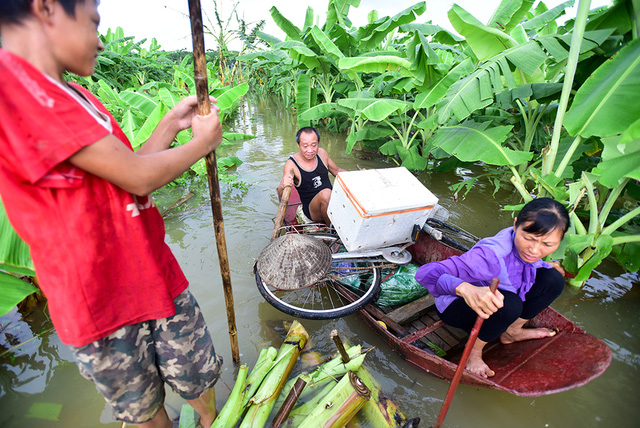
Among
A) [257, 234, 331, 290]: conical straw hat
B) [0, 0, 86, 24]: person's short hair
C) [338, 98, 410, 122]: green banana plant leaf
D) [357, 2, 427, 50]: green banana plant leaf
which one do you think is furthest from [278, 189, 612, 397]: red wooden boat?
[357, 2, 427, 50]: green banana plant leaf

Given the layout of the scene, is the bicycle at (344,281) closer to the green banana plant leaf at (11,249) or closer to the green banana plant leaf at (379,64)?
the green banana plant leaf at (11,249)

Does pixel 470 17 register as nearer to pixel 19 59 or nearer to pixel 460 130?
pixel 460 130

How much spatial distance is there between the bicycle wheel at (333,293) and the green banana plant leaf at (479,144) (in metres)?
1.73

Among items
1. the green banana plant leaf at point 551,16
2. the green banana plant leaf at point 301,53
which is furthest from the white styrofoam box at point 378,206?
the green banana plant leaf at point 301,53

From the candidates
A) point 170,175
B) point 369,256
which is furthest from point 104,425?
point 369,256

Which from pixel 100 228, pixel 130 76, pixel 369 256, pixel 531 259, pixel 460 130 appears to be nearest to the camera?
pixel 100 228

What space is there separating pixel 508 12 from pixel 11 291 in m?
5.53

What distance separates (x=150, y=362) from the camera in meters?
1.35

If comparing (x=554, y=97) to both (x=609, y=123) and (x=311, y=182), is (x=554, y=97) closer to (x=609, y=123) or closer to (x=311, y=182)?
(x=609, y=123)

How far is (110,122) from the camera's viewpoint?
111 centimetres

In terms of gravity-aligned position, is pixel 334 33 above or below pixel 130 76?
above

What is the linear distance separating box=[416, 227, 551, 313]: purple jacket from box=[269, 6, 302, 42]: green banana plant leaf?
745cm

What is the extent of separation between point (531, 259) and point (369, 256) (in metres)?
1.29

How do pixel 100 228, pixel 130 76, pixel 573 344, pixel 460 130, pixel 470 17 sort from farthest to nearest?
1. pixel 130 76
2. pixel 460 130
3. pixel 470 17
4. pixel 573 344
5. pixel 100 228
